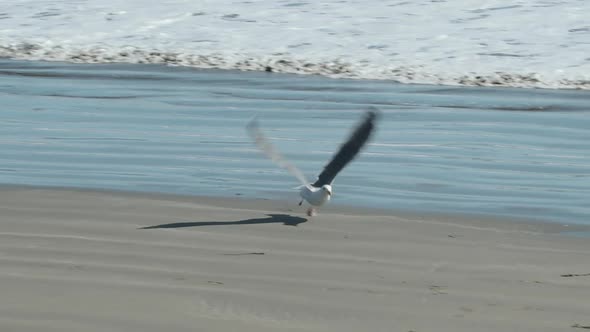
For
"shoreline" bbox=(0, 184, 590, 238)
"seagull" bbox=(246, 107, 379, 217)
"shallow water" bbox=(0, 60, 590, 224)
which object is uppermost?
"seagull" bbox=(246, 107, 379, 217)

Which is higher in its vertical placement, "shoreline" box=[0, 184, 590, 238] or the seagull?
the seagull

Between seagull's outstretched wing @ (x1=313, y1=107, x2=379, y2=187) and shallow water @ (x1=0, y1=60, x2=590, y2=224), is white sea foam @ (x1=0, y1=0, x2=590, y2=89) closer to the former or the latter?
shallow water @ (x1=0, y1=60, x2=590, y2=224)

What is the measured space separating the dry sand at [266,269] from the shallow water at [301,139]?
68 centimetres

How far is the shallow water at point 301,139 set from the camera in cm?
764

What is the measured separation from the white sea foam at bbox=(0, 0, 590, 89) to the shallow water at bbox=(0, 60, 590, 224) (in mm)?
1066

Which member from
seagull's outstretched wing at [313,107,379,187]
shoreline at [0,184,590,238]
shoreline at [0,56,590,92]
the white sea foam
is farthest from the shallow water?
the white sea foam

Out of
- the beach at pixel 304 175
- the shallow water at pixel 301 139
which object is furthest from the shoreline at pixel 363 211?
the shallow water at pixel 301 139

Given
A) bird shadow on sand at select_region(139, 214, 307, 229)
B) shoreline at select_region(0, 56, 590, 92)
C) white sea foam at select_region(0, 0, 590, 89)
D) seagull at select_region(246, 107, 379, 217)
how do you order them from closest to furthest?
bird shadow on sand at select_region(139, 214, 307, 229) < seagull at select_region(246, 107, 379, 217) < shoreline at select_region(0, 56, 590, 92) < white sea foam at select_region(0, 0, 590, 89)

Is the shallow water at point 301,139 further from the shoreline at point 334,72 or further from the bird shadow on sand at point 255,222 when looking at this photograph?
the bird shadow on sand at point 255,222

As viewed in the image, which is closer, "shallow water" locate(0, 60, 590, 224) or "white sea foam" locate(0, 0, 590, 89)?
"shallow water" locate(0, 60, 590, 224)

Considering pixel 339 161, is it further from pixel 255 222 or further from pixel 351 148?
pixel 255 222

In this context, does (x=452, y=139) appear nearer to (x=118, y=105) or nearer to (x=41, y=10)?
(x=118, y=105)

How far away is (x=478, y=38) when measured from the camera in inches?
655

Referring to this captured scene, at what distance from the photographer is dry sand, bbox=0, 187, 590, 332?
451cm
